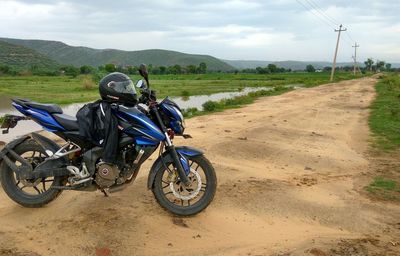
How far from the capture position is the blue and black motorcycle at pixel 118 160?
13.6 ft

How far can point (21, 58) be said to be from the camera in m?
96.1

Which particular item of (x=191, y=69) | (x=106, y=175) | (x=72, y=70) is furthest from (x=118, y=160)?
(x=191, y=69)

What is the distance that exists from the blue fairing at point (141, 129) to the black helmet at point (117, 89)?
117mm

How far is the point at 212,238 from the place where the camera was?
154 inches

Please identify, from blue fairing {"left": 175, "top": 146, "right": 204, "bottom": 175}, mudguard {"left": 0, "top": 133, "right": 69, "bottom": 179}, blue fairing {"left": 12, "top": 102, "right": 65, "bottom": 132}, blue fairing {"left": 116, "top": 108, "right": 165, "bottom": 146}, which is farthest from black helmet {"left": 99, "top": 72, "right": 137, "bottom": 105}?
mudguard {"left": 0, "top": 133, "right": 69, "bottom": 179}

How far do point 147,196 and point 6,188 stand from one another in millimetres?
1434

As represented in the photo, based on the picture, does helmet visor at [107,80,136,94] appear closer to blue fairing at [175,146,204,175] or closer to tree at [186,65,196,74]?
blue fairing at [175,146,204,175]

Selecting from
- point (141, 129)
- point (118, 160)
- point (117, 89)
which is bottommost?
point (118, 160)

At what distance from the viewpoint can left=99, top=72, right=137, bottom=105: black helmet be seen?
4129 mm

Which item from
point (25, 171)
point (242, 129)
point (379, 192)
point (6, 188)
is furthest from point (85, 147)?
point (242, 129)

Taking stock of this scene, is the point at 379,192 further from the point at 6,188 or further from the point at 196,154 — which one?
the point at 6,188

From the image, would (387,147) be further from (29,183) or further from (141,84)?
(29,183)

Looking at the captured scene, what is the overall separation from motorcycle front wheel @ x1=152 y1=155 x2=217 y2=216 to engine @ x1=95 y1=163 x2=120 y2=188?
1.29 ft

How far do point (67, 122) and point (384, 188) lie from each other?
12.8ft
